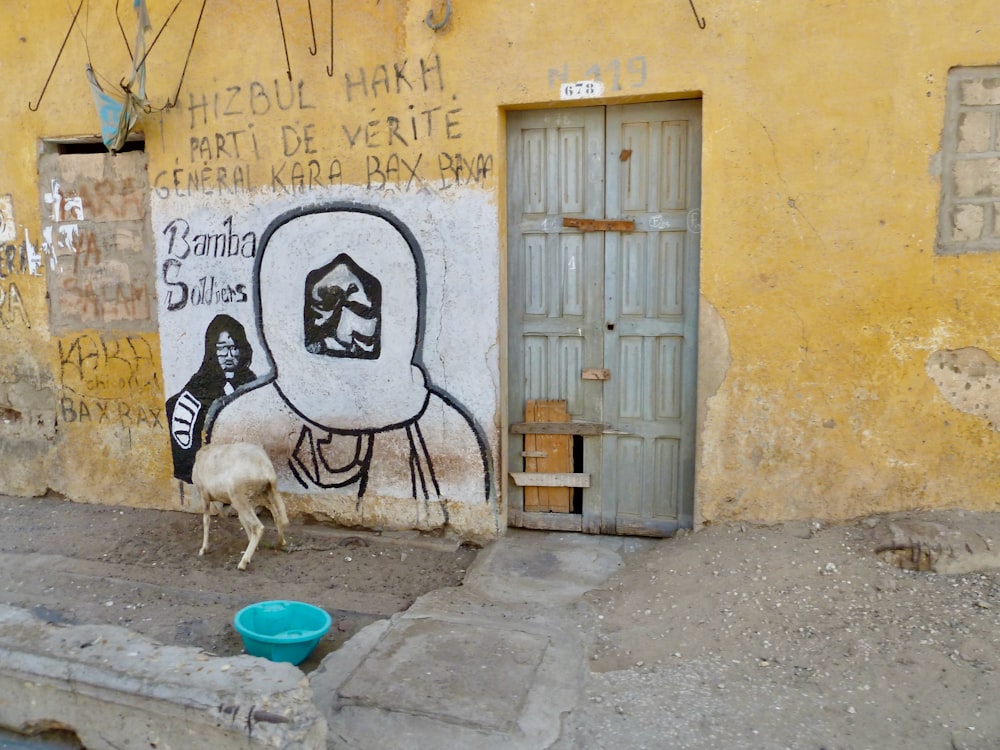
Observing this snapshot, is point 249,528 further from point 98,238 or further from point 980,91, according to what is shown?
point 980,91

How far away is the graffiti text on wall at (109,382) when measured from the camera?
17.7 ft

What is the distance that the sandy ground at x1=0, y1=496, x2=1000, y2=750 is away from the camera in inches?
115

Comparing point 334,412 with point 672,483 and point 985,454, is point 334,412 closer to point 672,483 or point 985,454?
point 672,483

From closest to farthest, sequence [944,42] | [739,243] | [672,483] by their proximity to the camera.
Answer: [944,42] → [739,243] → [672,483]

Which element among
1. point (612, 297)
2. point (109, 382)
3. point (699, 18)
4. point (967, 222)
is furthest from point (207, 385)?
point (967, 222)

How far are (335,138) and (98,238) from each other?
1965mm

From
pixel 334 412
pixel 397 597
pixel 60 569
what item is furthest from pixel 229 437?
pixel 397 597

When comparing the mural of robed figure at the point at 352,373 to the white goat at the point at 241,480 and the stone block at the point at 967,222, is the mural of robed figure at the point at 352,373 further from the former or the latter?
the stone block at the point at 967,222

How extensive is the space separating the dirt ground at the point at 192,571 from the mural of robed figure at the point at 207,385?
496 mm

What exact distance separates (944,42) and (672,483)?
2.70m

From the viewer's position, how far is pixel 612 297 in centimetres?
452

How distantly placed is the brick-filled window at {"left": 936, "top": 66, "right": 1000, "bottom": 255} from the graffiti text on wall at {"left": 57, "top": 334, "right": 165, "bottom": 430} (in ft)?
16.4

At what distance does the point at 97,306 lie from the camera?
543 cm

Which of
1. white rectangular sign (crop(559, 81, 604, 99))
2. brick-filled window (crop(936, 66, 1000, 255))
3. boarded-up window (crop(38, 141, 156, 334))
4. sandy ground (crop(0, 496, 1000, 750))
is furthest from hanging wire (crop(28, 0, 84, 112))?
brick-filled window (crop(936, 66, 1000, 255))
